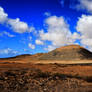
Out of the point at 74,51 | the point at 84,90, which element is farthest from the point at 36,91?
the point at 74,51

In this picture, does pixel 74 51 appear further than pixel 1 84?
Yes

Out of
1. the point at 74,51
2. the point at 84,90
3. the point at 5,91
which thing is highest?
the point at 74,51

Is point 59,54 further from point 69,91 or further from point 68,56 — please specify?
point 69,91

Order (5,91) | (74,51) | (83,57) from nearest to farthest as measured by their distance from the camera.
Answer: (5,91) < (83,57) < (74,51)

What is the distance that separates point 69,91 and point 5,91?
449cm

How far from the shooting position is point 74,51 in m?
75.4

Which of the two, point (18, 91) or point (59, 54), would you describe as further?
point (59, 54)

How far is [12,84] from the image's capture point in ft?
32.2

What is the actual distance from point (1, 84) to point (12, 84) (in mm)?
814

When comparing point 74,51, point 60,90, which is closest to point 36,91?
point 60,90

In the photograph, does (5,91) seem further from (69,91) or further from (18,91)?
(69,91)

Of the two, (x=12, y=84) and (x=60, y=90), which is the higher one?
(x=12, y=84)

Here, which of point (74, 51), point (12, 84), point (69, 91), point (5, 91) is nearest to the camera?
point (5, 91)

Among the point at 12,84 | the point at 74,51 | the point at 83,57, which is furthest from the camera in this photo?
the point at 74,51
